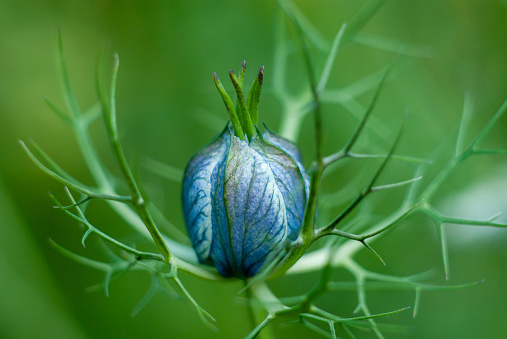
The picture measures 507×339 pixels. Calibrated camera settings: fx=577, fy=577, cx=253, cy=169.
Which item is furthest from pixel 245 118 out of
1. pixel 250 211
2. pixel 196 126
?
pixel 196 126

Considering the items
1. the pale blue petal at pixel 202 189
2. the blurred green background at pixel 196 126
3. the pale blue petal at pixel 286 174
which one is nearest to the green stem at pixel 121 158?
the pale blue petal at pixel 202 189

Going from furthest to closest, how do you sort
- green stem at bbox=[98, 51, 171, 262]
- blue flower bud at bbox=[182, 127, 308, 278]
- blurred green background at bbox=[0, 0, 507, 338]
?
blurred green background at bbox=[0, 0, 507, 338], blue flower bud at bbox=[182, 127, 308, 278], green stem at bbox=[98, 51, 171, 262]

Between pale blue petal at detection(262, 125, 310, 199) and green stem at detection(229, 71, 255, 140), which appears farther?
pale blue petal at detection(262, 125, 310, 199)

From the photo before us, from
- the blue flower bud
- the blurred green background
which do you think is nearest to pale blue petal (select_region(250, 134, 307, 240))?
the blue flower bud

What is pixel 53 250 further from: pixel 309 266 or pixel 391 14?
pixel 391 14

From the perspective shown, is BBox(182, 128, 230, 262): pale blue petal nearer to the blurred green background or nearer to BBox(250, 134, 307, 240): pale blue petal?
BBox(250, 134, 307, 240): pale blue petal

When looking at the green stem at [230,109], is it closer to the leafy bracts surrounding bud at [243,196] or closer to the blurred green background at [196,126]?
the leafy bracts surrounding bud at [243,196]

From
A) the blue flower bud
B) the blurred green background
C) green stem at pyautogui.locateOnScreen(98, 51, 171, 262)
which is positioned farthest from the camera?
the blurred green background

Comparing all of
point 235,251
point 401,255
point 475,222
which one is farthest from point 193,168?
point 401,255

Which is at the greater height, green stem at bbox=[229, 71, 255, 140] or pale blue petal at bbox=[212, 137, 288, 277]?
green stem at bbox=[229, 71, 255, 140]
